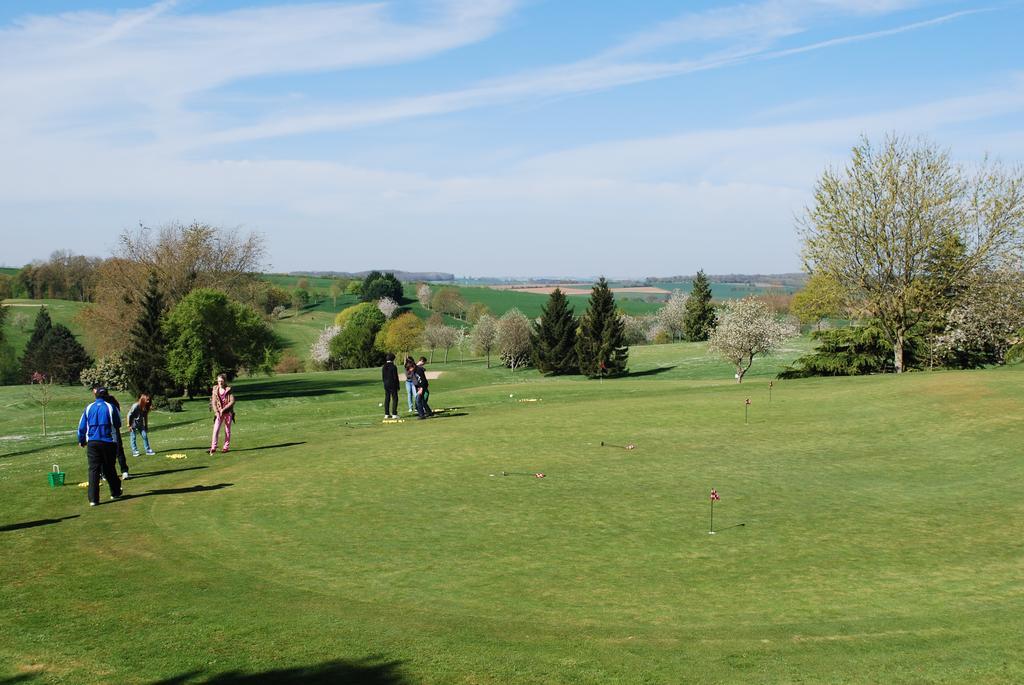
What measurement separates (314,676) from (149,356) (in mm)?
57935

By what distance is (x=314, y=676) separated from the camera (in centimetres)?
991

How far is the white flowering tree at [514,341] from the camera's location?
99000mm

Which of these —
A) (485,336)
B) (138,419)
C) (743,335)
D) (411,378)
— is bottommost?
Result: (138,419)

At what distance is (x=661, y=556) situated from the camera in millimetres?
15266

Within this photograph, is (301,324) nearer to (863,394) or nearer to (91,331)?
(91,331)

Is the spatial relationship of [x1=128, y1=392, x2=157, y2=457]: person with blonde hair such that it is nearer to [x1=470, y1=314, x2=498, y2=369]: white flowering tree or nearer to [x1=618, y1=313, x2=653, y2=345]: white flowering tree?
[x1=470, y1=314, x2=498, y2=369]: white flowering tree

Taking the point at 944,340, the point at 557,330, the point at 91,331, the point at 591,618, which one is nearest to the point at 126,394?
the point at 91,331

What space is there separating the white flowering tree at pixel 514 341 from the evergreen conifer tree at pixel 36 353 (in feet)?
185

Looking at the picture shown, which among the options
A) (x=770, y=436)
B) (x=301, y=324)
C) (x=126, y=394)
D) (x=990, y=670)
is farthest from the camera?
(x=301, y=324)

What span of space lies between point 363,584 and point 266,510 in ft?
20.4

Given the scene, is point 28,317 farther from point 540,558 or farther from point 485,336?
point 540,558

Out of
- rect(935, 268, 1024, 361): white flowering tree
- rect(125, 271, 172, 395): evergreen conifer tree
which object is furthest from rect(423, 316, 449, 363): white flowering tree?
rect(935, 268, 1024, 361): white flowering tree

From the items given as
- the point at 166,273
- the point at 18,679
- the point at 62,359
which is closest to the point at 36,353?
the point at 62,359

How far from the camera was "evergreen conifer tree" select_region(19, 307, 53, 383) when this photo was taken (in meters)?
106
